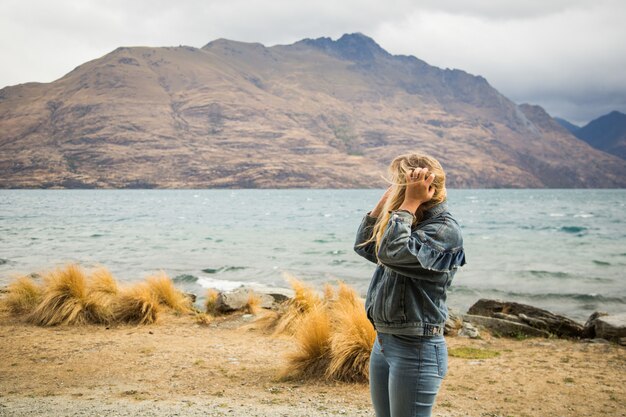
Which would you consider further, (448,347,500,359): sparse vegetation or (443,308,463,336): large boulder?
(443,308,463,336): large boulder

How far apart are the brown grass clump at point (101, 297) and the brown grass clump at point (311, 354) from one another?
452 cm

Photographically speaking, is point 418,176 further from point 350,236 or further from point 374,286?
point 350,236

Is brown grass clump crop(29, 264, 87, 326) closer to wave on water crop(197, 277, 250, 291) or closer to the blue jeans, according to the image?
wave on water crop(197, 277, 250, 291)

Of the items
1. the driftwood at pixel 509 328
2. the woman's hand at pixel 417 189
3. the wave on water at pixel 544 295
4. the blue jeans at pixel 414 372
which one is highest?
the woman's hand at pixel 417 189

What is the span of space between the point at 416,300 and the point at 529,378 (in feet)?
15.2

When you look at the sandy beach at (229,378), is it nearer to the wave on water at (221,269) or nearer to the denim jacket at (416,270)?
the denim jacket at (416,270)

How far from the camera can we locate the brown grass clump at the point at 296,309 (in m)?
9.04

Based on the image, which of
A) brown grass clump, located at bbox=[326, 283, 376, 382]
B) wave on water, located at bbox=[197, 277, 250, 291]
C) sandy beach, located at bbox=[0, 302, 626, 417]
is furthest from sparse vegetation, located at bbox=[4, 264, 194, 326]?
wave on water, located at bbox=[197, 277, 250, 291]

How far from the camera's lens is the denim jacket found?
2539 millimetres

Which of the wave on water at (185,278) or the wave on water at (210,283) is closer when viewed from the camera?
the wave on water at (210,283)

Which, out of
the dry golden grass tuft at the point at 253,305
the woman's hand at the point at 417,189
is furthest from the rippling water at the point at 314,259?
the woman's hand at the point at 417,189

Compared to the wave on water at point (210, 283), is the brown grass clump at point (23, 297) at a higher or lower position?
higher

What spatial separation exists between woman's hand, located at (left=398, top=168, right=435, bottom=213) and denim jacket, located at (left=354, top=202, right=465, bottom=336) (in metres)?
0.07

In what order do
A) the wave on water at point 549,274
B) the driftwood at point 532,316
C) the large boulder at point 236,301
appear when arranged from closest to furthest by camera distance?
the driftwood at point 532,316 < the large boulder at point 236,301 < the wave on water at point 549,274
